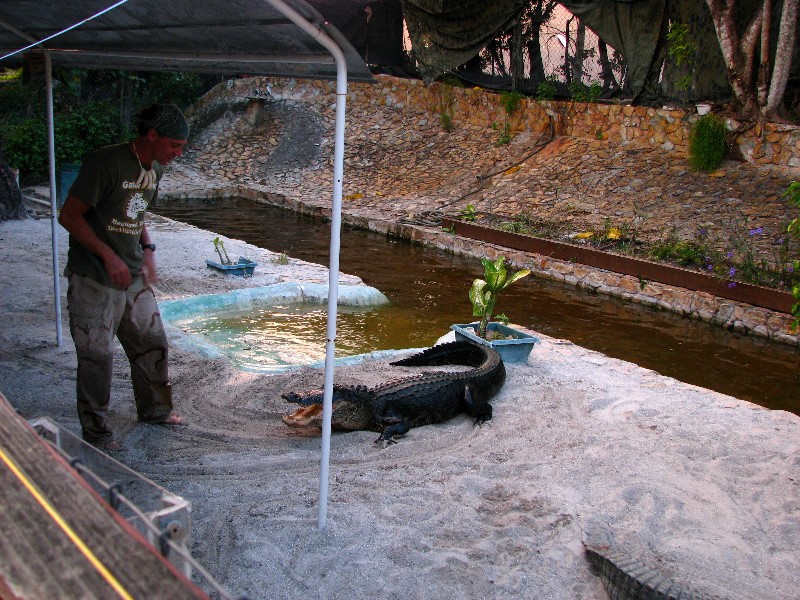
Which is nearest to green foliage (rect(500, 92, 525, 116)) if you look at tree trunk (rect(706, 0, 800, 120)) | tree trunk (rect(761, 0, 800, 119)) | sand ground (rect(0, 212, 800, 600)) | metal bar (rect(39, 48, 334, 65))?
tree trunk (rect(706, 0, 800, 120))

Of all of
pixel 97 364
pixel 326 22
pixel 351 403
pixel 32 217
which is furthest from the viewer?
pixel 32 217

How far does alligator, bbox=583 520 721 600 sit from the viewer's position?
2.83 meters

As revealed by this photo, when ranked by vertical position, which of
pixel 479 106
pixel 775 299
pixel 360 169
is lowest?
pixel 775 299

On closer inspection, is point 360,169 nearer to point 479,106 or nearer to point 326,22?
point 479,106

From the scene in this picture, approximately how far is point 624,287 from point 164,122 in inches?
310

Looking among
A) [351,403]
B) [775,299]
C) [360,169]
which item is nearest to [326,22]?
[351,403]

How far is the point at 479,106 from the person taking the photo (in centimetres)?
1730

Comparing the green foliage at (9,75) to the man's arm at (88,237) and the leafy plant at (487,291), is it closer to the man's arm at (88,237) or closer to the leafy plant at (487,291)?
the leafy plant at (487,291)

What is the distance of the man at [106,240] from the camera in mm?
3488

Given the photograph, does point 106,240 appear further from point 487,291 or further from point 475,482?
point 487,291

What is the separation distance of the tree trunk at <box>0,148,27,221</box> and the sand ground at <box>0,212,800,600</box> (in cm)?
520

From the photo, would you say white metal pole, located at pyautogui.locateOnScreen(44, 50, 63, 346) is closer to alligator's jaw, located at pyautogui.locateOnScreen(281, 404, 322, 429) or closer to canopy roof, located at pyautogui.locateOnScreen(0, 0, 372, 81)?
canopy roof, located at pyautogui.locateOnScreen(0, 0, 372, 81)

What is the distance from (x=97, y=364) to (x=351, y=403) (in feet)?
4.98

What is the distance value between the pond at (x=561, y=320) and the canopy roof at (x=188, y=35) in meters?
3.54
